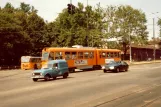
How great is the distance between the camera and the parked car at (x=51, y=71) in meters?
25.8

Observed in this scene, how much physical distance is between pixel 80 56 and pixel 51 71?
13.6 m

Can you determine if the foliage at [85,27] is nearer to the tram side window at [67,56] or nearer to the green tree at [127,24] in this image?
the green tree at [127,24]

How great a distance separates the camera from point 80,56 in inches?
1567

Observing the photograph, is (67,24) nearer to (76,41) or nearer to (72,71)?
(76,41)

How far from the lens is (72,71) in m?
38.5

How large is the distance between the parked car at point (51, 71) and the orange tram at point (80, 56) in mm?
7439

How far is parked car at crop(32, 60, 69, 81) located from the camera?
25.8 m

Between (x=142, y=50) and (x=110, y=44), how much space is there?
21.6 meters

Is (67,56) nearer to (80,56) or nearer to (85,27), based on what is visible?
(80,56)

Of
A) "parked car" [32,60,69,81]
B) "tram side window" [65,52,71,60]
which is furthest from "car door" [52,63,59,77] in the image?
"tram side window" [65,52,71,60]

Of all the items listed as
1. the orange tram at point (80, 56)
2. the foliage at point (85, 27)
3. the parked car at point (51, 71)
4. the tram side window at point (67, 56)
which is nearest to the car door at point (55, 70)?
the parked car at point (51, 71)

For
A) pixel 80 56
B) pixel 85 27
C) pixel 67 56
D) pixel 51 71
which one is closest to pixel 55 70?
pixel 51 71

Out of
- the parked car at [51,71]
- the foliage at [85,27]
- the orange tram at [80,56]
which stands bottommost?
the parked car at [51,71]

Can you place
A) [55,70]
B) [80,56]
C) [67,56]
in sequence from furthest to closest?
[80,56]
[67,56]
[55,70]
